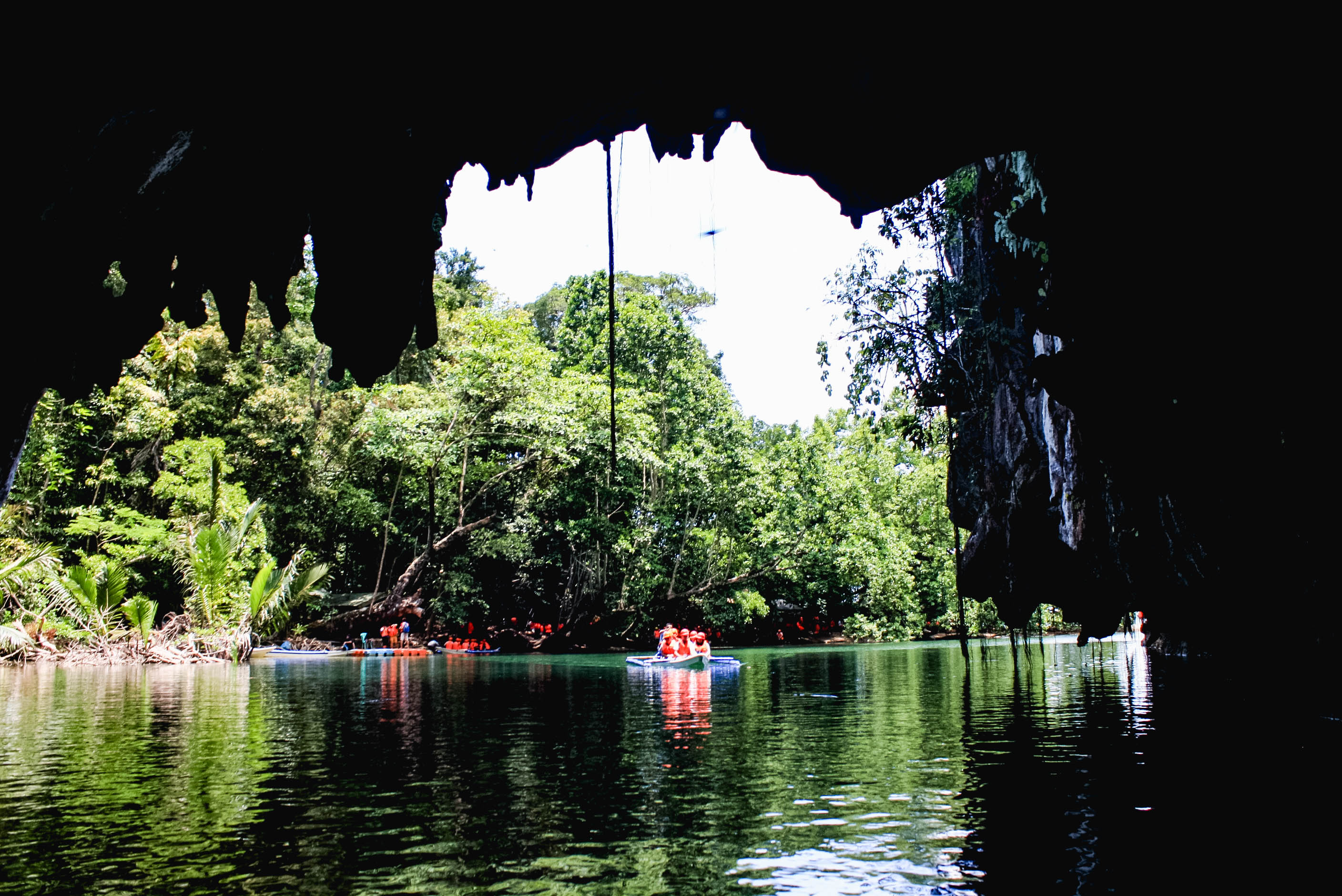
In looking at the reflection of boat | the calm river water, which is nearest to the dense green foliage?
the reflection of boat

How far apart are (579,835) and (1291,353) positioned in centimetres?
628

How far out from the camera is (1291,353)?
240 inches

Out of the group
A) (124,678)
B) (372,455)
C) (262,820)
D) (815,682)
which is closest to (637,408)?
(372,455)

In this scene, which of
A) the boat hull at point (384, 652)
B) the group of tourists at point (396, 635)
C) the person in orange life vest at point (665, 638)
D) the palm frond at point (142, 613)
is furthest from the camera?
the group of tourists at point (396, 635)

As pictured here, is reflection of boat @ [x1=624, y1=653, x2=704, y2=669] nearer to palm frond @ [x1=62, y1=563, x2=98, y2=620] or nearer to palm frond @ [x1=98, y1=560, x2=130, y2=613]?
palm frond @ [x1=98, y1=560, x2=130, y2=613]

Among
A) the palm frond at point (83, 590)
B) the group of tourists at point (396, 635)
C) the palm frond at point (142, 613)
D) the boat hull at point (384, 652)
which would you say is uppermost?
the palm frond at point (83, 590)

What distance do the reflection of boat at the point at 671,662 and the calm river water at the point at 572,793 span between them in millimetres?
8121

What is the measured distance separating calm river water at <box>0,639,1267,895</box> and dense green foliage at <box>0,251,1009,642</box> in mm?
13970

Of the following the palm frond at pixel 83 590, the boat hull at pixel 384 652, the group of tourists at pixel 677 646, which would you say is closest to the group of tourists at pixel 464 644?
the boat hull at pixel 384 652

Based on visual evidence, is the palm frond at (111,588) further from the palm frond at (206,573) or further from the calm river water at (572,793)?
the calm river water at (572,793)

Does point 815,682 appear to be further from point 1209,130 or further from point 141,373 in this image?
point 141,373

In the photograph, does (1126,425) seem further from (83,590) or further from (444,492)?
(444,492)

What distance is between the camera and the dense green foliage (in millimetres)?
30266

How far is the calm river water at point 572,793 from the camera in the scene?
6.16m
